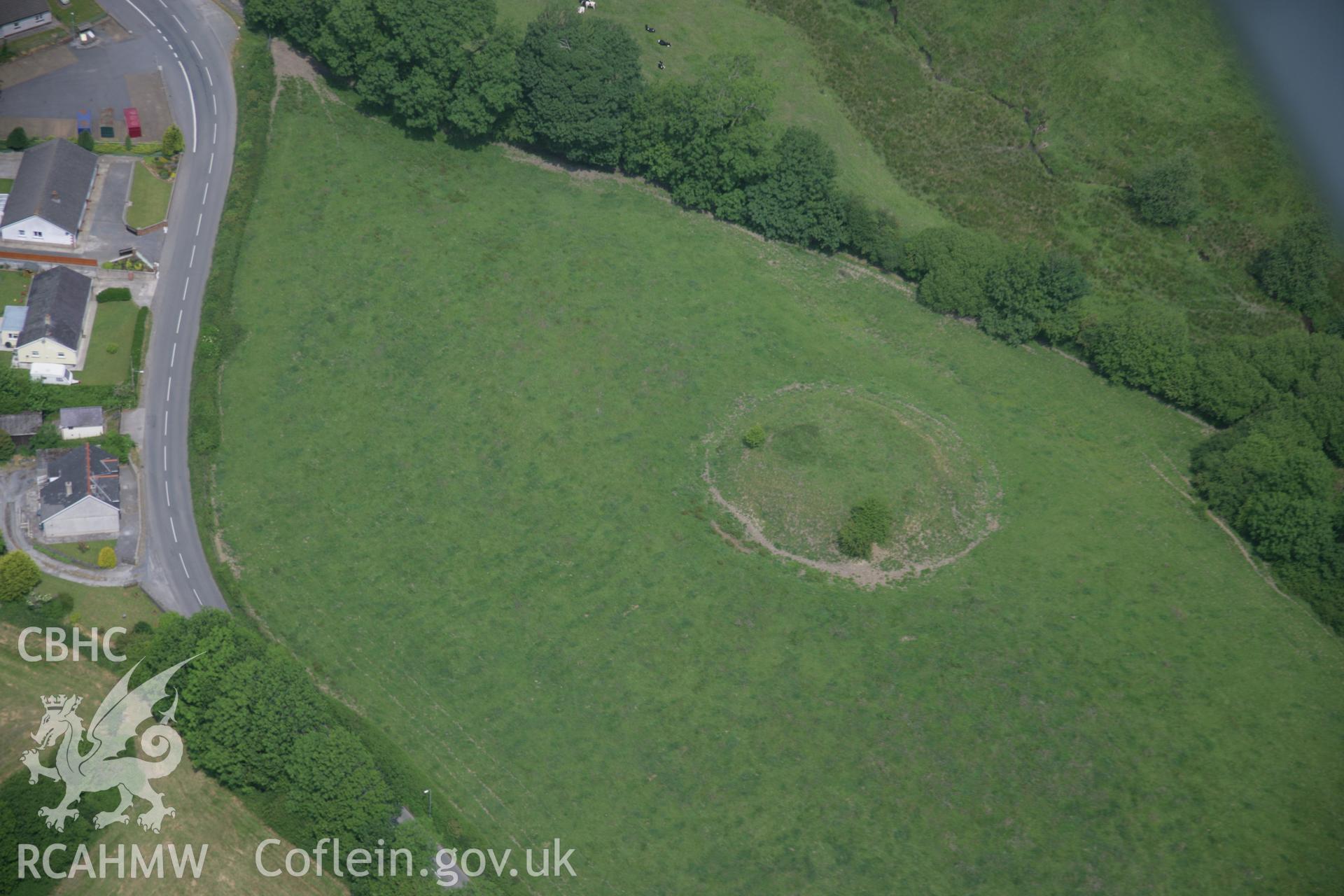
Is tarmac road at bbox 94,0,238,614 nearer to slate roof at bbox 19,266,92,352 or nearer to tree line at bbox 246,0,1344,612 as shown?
slate roof at bbox 19,266,92,352

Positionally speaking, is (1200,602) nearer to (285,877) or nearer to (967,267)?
(967,267)

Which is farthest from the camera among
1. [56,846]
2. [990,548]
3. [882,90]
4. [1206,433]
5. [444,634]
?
[882,90]

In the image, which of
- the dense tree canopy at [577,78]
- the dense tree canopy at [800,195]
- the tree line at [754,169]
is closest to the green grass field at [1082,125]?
the tree line at [754,169]

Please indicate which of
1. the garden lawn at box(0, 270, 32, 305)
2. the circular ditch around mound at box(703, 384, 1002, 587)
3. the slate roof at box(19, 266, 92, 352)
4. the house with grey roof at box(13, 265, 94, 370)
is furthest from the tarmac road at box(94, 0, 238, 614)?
the circular ditch around mound at box(703, 384, 1002, 587)

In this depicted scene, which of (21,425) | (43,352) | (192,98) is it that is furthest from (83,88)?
(21,425)

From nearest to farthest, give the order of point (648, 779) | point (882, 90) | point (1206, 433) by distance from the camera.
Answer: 1. point (648, 779)
2. point (1206, 433)
3. point (882, 90)

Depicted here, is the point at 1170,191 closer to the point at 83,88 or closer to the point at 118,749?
the point at 118,749

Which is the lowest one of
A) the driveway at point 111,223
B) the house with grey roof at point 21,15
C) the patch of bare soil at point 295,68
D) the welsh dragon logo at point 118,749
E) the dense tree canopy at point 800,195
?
the welsh dragon logo at point 118,749

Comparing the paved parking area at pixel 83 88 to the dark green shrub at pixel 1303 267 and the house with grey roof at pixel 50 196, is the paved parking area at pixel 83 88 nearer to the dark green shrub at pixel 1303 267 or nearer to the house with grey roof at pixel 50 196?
the house with grey roof at pixel 50 196

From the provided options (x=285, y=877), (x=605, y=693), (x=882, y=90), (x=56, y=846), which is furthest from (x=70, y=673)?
(x=882, y=90)
